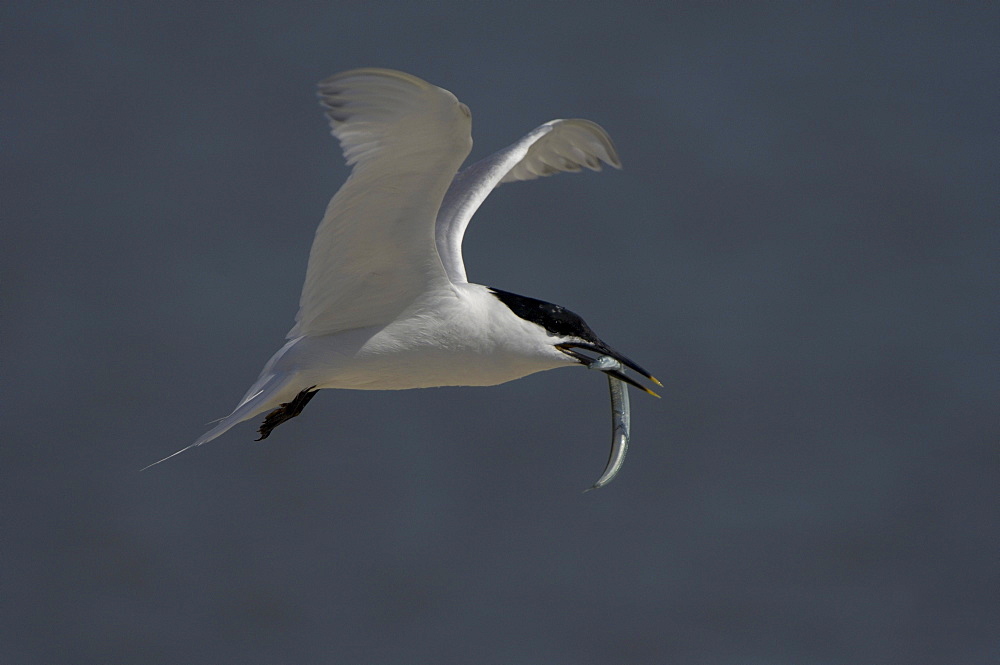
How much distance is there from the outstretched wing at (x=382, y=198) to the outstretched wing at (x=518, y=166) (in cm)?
42

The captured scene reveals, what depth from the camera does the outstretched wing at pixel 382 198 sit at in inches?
119

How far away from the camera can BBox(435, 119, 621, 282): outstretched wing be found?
412 centimetres

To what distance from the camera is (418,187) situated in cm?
325

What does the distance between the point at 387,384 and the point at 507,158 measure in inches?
38.3

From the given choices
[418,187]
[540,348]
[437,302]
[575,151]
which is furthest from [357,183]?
[575,151]

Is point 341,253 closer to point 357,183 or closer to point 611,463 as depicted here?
point 357,183

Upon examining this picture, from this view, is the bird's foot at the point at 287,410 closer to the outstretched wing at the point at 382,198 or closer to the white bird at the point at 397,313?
the white bird at the point at 397,313

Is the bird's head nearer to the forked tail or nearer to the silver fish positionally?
the silver fish

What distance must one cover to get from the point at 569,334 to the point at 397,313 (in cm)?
52

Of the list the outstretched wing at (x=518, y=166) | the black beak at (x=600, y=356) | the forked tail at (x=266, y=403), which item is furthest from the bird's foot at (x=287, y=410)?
the black beak at (x=600, y=356)

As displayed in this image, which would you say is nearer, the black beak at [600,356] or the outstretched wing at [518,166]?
the black beak at [600,356]

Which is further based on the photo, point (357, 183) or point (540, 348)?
point (540, 348)

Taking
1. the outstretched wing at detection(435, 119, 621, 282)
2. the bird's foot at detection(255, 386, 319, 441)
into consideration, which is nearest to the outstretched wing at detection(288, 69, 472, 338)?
the bird's foot at detection(255, 386, 319, 441)

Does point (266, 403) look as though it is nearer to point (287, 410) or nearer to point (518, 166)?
point (287, 410)
